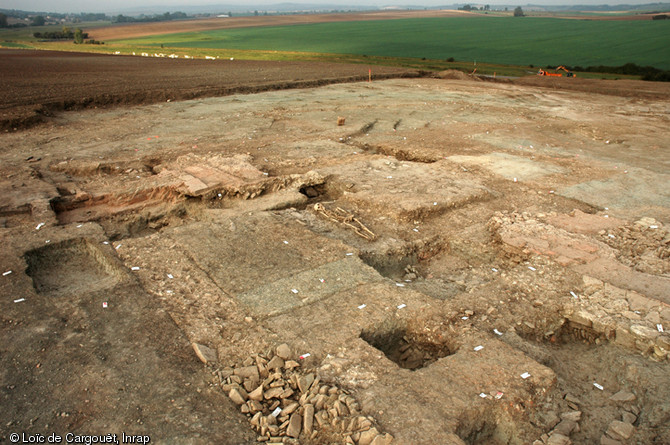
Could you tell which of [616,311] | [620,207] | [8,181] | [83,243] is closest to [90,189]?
[8,181]

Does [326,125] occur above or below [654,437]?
above

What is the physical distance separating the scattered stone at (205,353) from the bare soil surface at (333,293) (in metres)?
0.02

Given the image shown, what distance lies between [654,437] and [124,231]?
604 cm

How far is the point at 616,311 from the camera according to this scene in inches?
168

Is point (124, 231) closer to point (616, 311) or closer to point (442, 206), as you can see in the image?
point (442, 206)

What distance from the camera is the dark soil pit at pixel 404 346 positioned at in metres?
3.95

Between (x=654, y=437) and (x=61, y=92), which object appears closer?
(x=654, y=437)

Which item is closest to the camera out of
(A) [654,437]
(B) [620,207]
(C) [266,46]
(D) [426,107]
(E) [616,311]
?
(A) [654,437]

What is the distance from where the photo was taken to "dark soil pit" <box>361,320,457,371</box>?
395cm

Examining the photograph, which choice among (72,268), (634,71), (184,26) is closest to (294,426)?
(72,268)

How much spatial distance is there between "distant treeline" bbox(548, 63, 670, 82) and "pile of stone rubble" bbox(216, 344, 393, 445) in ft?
87.6

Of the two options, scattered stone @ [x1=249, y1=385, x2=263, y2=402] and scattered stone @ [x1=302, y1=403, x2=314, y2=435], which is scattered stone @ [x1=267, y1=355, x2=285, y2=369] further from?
scattered stone @ [x1=302, y1=403, x2=314, y2=435]

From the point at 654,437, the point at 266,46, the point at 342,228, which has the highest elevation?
the point at 266,46

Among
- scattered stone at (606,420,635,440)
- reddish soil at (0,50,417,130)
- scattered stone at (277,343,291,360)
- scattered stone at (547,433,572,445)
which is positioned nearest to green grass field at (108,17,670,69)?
reddish soil at (0,50,417,130)
